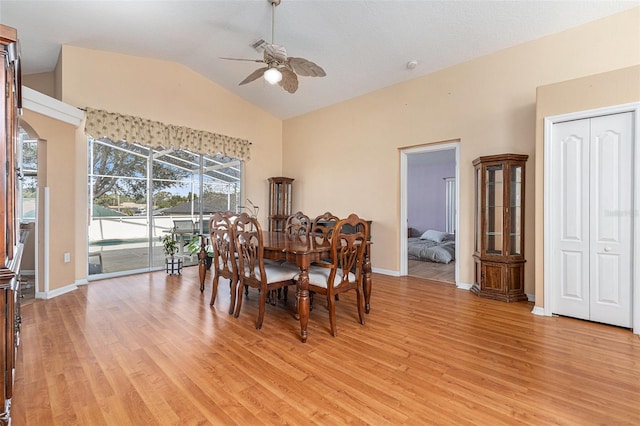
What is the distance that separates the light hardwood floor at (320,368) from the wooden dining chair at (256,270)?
34 cm

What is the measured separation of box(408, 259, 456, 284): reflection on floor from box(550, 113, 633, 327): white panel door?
1.62m

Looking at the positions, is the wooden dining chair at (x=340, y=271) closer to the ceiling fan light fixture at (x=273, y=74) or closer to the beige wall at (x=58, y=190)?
the ceiling fan light fixture at (x=273, y=74)

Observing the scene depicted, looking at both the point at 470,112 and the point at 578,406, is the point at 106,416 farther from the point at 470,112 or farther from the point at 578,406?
the point at 470,112

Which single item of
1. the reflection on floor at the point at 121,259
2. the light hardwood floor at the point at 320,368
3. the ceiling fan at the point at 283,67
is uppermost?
the ceiling fan at the point at 283,67

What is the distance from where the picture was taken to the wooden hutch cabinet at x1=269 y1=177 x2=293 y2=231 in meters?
6.28

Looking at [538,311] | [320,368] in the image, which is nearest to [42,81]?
[320,368]

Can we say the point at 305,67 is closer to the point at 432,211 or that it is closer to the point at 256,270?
the point at 256,270

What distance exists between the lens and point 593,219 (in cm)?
280

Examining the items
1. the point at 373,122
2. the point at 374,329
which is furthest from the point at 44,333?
the point at 373,122

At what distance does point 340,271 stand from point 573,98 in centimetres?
272

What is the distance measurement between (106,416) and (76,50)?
4801mm

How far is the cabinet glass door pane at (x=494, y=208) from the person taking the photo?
3.65m

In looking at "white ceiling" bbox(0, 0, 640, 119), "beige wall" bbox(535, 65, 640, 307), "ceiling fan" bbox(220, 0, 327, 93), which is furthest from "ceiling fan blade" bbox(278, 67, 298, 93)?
"beige wall" bbox(535, 65, 640, 307)

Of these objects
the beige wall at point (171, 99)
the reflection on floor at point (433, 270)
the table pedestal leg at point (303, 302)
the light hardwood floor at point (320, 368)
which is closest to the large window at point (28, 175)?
the beige wall at point (171, 99)
